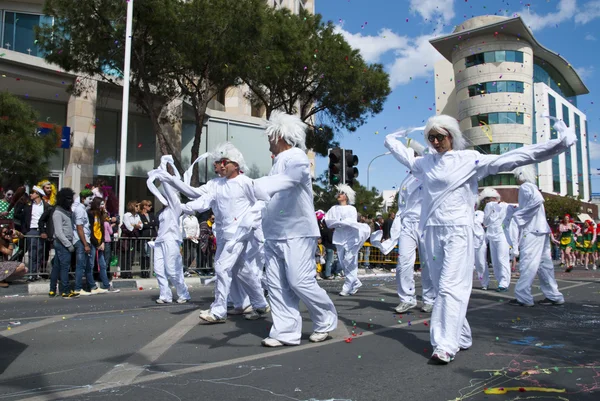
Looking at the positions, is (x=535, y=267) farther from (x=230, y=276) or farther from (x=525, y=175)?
(x=230, y=276)

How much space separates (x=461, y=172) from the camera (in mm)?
4777

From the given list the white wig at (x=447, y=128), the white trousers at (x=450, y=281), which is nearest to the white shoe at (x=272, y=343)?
the white trousers at (x=450, y=281)

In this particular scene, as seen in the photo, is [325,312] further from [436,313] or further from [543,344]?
[543,344]

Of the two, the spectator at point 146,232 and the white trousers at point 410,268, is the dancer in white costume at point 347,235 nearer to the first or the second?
the white trousers at point 410,268

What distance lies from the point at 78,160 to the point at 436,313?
20439 mm

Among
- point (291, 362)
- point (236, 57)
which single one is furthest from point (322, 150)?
point (291, 362)

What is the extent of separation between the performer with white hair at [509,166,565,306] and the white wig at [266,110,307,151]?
430cm

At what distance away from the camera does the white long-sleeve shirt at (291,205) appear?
504cm

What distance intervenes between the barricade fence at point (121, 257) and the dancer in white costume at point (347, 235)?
153 inches

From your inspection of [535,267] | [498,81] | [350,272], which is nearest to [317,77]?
[350,272]

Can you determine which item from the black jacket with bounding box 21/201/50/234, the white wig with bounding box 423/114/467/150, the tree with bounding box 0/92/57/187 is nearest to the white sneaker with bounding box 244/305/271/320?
the white wig with bounding box 423/114/467/150

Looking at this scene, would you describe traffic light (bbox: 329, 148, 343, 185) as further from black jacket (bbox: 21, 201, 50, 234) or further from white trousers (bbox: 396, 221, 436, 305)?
black jacket (bbox: 21, 201, 50, 234)

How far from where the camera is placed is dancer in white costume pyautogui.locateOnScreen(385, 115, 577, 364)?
176 inches

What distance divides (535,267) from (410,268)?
1.77 m
